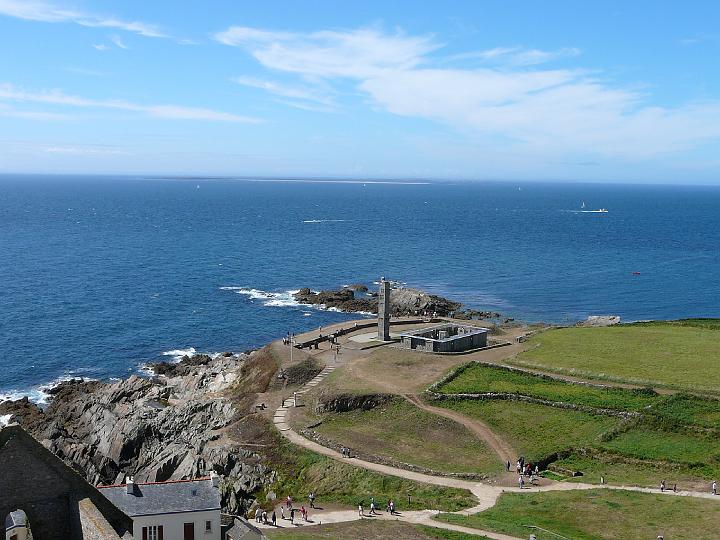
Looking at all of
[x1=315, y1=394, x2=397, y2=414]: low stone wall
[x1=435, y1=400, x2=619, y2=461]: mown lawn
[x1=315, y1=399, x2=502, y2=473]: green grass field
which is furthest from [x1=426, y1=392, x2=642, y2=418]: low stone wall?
[x1=315, y1=394, x2=397, y2=414]: low stone wall

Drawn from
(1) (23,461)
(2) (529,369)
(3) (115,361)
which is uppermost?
(1) (23,461)

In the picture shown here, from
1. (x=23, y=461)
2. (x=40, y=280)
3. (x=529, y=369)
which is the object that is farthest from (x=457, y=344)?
(x=40, y=280)

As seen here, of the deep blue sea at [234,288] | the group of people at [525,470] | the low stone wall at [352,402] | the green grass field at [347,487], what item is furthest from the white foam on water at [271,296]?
the group of people at [525,470]

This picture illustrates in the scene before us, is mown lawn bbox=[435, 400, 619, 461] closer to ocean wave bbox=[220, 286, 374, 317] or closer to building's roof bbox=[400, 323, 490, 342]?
building's roof bbox=[400, 323, 490, 342]

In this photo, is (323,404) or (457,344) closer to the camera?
(323,404)

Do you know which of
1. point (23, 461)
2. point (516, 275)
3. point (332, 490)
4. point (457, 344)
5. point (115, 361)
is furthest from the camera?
point (516, 275)

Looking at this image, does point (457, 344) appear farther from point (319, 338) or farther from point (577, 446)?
point (577, 446)

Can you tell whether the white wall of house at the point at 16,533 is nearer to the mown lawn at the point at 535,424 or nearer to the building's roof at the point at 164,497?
the building's roof at the point at 164,497
